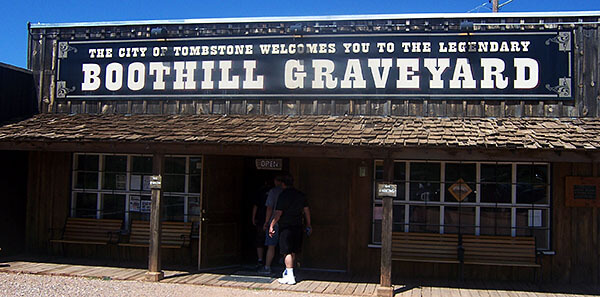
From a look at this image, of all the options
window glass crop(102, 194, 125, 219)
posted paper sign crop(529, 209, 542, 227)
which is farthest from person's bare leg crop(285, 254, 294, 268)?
posted paper sign crop(529, 209, 542, 227)

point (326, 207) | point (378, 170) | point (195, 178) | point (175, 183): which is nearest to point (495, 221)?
point (378, 170)

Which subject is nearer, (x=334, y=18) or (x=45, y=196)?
(x=334, y=18)

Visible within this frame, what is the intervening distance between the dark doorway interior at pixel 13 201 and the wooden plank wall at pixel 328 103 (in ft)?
3.61

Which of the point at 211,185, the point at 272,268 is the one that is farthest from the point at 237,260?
the point at 211,185

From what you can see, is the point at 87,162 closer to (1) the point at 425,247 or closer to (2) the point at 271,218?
(2) the point at 271,218

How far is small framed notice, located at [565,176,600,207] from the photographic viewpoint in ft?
28.7

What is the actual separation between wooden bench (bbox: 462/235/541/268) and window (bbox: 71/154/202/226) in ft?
15.1

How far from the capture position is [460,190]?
29.9 ft

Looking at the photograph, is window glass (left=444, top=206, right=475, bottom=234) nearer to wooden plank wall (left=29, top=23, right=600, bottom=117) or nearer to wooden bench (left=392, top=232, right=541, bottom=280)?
wooden bench (left=392, top=232, right=541, bottom=280)

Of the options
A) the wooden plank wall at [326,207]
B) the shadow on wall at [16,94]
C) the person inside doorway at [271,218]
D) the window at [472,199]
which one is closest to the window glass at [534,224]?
the window at [472,199]

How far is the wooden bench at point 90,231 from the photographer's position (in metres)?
10.1

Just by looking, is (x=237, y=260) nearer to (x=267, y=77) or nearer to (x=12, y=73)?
(x=267, y=77)

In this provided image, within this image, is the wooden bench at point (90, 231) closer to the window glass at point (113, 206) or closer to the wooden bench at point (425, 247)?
the window glass at point (113, 206)

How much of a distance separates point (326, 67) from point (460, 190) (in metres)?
2.98
